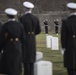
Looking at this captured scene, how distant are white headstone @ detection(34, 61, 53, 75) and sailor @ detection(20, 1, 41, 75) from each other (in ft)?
0.76

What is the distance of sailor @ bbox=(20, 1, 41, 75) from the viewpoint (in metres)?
11.4

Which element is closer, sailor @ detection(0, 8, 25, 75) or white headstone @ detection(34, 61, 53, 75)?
sailor @ detection(0, 8, 25, 75)

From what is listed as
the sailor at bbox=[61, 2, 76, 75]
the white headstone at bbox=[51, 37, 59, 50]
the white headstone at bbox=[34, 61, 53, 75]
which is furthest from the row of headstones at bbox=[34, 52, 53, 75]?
the white headstone at bbox=[51, 37, 59, 50]

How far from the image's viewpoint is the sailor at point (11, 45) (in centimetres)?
975

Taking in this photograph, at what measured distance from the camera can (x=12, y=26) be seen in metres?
9.75

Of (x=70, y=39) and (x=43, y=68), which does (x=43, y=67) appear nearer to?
(x=43, y=68)

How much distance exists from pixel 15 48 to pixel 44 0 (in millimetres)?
40510

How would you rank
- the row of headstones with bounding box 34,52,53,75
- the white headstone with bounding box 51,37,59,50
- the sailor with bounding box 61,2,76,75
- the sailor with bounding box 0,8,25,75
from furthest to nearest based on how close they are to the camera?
the white headstone with bounding box 51,37,59,50, the row of headstones with bounding box 34,52,53,75, the sailor with bounding box 61,2,76,75, the sailor with bounding box 0,8,25,75

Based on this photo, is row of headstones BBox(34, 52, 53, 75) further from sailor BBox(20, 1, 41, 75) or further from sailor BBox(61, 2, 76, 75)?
sailor BBox(61, 2, 76, 75)

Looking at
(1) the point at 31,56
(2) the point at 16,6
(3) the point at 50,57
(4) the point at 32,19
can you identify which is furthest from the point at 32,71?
(2) the point at 16,6

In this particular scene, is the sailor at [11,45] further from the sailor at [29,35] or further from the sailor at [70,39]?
the sailor at [29,35]

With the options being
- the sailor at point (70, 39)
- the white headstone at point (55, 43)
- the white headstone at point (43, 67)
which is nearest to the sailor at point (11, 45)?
the sailor at point (70, 39)

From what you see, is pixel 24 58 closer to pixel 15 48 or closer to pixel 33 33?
pixel 33 33

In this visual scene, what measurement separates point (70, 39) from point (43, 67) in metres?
1.54
